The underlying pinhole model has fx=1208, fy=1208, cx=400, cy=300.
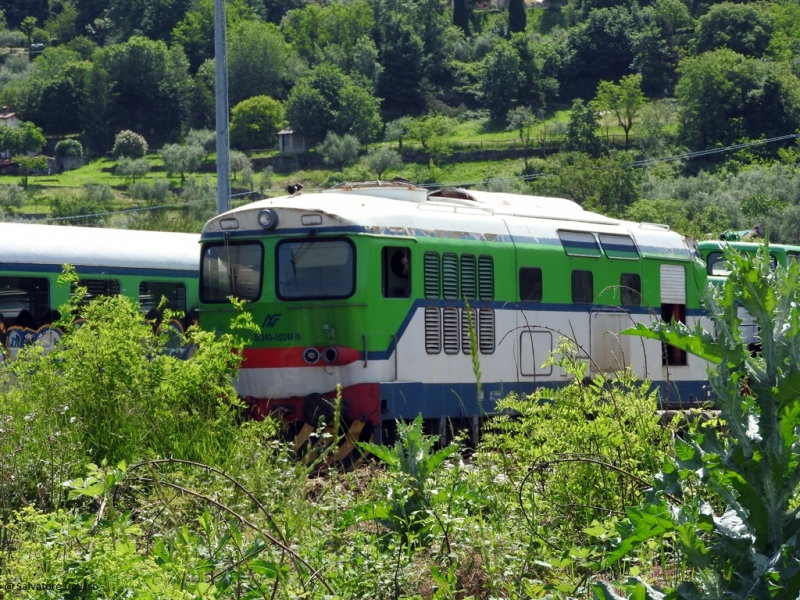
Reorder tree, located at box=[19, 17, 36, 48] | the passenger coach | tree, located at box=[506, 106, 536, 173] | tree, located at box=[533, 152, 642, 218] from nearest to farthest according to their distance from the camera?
the passenger coach
tree, located at box=[533, 152, 642, 218]
tree, located at box=[506, 106, 536, 173]
tree, located at box=[19, 17, 36, 48]

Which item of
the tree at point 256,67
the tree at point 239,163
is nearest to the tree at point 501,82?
the tree at point 256,67

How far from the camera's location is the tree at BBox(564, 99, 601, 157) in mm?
95625

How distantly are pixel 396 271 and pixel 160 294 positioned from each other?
763cm

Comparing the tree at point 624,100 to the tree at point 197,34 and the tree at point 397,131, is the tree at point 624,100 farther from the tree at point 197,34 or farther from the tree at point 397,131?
the tree at point 197,34

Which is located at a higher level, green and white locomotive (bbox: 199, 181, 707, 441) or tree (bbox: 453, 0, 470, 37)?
tree (bbox: 453, 0, 470, 37)

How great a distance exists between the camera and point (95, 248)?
19.1 meters

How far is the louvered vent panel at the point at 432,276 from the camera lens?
1393 cm

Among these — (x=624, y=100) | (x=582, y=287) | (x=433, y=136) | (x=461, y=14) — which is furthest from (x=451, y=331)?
(x=461, y=14)

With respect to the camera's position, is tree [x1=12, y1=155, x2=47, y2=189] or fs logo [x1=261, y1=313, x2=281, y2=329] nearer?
fs logo [x1=261, y1=313, x2=281, y2=329]

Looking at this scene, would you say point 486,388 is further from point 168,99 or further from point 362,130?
point 168,99

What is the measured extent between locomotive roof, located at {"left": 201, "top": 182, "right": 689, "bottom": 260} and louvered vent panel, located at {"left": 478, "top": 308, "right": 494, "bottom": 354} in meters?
0.92

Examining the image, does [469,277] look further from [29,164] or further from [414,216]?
[29,164]

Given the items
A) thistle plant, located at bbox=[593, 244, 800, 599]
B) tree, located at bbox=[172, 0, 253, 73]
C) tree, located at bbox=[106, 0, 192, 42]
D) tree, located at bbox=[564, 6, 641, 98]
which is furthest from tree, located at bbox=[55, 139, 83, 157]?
thistle plant, located at bbox=[593, 244, 800, 599]

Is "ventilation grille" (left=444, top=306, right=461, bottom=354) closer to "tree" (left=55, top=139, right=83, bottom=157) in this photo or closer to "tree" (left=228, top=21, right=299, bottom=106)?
"tree" (left=55, top=139, right=83, bottom=157)
